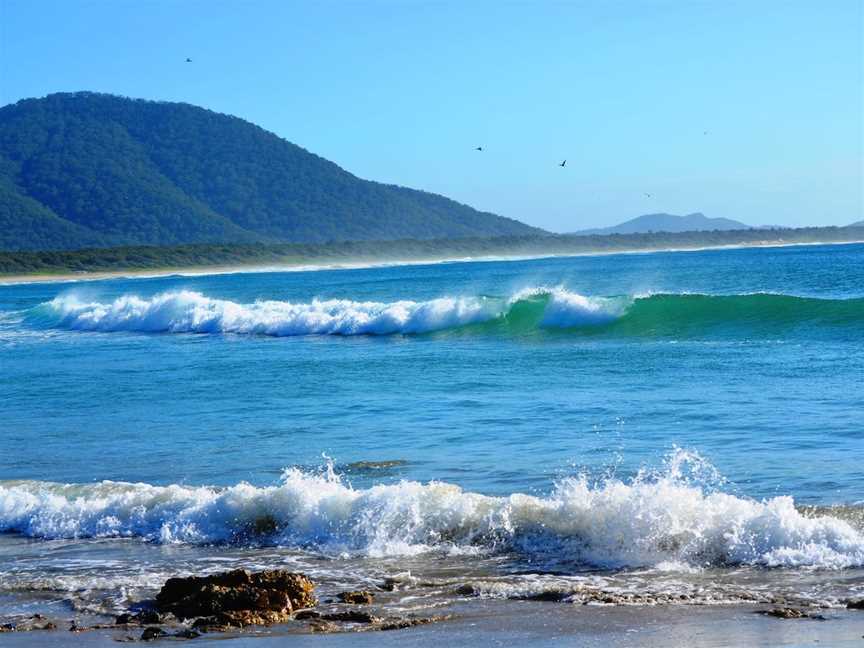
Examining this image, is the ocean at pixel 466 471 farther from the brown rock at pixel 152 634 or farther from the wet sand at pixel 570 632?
the brown rock at pixel 152 634

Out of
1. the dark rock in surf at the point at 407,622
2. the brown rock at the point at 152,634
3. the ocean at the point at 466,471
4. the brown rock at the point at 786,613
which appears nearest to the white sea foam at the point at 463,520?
the ocean at the point at 466,471

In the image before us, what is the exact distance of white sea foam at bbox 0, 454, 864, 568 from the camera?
923 cm

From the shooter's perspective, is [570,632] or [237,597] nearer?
[570,632]

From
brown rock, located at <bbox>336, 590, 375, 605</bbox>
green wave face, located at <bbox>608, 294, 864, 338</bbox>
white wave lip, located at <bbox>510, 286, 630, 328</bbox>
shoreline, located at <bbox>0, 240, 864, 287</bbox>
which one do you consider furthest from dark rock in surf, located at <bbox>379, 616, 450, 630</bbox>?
shoreline, located at <bbox>0, 240, 864, 287</bbox>

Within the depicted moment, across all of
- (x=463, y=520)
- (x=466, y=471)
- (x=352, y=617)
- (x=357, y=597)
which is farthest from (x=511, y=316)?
(x=352, y=617)

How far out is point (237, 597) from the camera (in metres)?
8.38

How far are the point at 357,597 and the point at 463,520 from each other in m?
1.79

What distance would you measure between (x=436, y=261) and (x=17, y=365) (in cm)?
11703

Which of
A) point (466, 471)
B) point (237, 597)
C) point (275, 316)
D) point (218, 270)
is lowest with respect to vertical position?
point (237, 597)

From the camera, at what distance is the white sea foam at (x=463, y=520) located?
923 centimetres

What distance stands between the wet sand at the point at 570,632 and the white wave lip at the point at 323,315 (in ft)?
67.7

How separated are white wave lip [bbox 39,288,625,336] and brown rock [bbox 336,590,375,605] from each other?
799 inches

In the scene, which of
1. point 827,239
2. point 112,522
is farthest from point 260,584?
point 827,239

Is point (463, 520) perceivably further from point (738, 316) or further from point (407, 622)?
point (738, 316)
